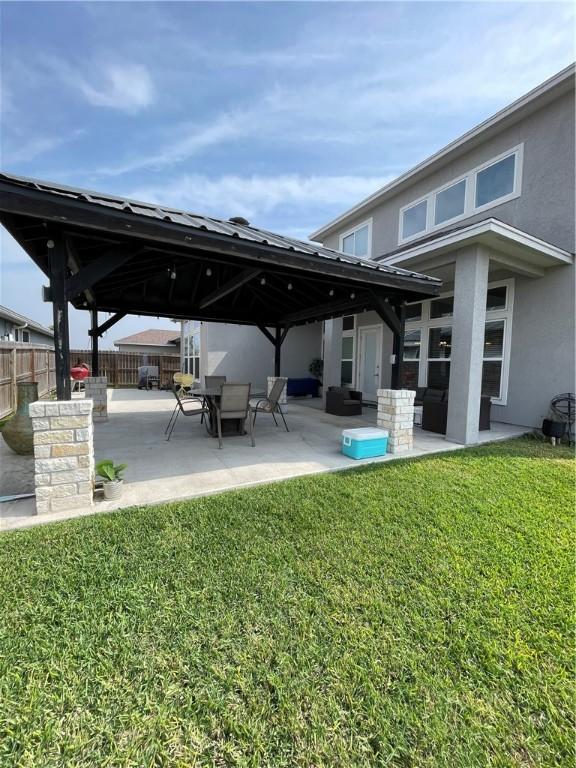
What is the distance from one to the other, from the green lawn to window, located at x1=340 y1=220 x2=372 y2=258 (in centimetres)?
999

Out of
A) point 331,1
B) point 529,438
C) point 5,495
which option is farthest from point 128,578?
point 331,1

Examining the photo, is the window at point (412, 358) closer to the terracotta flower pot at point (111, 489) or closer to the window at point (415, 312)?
the window at point (415, 312)

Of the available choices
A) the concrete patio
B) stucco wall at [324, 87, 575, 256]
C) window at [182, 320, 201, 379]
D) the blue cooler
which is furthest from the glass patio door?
window at [182, 320, 201, 379]

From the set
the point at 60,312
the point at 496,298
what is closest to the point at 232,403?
the point at 60,312

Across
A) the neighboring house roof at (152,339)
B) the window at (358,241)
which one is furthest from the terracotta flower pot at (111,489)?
the neighboring house roof at (152,339)

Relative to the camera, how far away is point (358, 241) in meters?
11.6

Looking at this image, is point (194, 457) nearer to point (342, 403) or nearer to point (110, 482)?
point (110, 482)

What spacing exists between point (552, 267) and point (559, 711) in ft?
24.8

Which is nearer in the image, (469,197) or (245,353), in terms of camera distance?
(469,197)

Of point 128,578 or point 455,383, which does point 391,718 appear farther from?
point 455,383

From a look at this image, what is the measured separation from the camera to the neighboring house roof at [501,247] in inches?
206

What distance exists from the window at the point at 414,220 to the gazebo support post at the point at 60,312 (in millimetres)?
8895

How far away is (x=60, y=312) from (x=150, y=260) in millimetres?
1951

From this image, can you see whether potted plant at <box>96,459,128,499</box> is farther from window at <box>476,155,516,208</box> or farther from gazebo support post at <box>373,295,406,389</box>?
window at <box>476,155,516,208</box>
